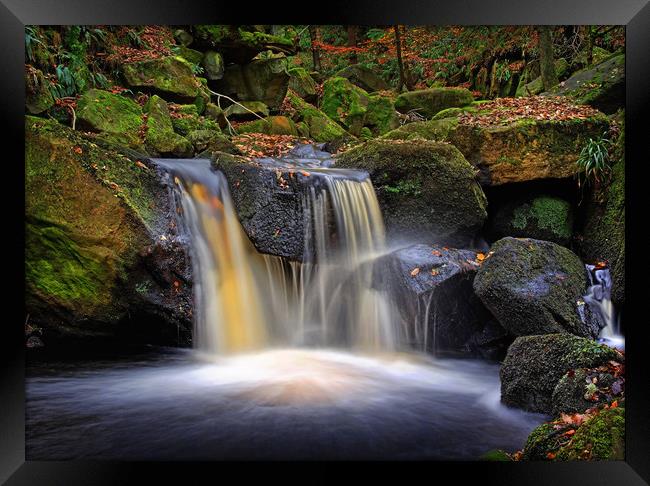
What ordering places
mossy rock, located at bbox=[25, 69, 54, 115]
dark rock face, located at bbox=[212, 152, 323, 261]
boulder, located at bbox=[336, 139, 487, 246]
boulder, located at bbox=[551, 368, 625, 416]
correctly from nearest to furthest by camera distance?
boulder, located at bbox=[551, 368, 625, 416] < dark rock face, located at bbox=[212, 152, 323, 261] < mossy rock, located at bbox=[25, 69, 54, 115] < boulder, located at bbox=[336, 139, 487, 246]

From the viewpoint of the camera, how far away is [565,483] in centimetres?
261

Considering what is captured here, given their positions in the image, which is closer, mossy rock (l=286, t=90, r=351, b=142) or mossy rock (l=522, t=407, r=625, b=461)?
mossy rock (l=522, t=407, r=625, b=461)

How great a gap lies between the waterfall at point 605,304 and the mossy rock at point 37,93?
670 centimetres

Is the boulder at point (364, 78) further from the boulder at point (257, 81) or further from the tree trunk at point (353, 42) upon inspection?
the boulder at point (257, 81)

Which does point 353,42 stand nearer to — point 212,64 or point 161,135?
point 212,64

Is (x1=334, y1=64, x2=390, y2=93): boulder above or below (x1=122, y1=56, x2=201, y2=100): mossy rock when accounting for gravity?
above

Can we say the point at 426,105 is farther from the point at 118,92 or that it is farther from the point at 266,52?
the point at 118,92

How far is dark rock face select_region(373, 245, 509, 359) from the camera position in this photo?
509cm

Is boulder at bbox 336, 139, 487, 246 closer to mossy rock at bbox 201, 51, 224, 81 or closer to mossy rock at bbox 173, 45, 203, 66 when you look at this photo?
mossy rock at bbox 201, 51, 224, 81

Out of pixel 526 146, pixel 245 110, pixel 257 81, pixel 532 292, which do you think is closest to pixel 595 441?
pixel 532 292

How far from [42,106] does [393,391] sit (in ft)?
17.5

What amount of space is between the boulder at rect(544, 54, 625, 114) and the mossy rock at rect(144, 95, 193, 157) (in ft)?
19.7

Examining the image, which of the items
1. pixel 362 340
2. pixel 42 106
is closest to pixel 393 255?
pixel 362 340

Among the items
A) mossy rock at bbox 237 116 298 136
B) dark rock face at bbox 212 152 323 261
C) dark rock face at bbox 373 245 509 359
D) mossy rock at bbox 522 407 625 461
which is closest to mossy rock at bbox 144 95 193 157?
dark rock face at bbox 212 152 323 261
